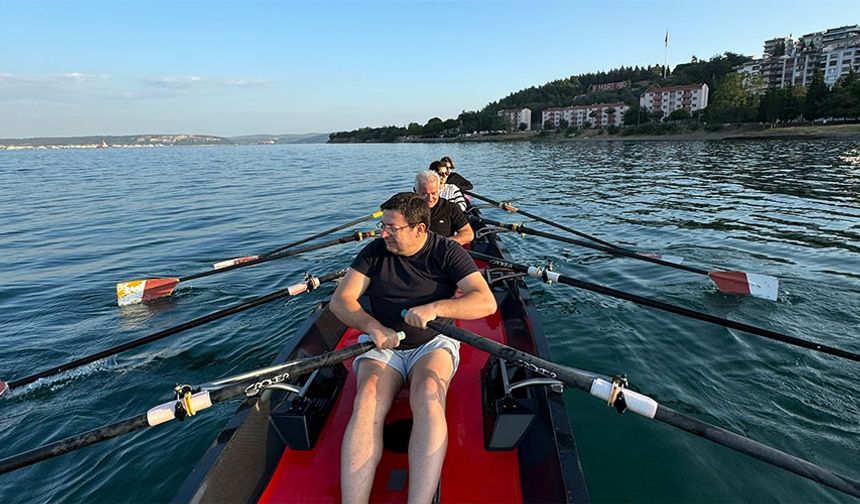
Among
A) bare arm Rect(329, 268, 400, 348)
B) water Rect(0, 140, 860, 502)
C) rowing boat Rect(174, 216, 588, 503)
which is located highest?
bare arm Rect(329, 268, 400, 348)

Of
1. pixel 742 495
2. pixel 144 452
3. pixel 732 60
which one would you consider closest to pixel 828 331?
pixel 742 495

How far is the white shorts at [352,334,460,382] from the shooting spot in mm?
3484

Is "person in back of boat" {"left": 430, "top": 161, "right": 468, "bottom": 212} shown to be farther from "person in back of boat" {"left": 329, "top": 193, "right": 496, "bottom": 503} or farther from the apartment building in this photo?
the apartment building

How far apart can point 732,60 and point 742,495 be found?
166m

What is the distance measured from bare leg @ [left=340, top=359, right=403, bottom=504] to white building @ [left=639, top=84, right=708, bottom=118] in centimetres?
11221

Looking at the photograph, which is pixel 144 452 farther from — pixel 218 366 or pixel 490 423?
pixel 490 423

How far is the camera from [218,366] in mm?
5668

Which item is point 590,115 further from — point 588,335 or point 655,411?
point 655,411

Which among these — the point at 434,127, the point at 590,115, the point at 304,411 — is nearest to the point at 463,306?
the point at 304,411

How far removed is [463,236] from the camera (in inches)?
254

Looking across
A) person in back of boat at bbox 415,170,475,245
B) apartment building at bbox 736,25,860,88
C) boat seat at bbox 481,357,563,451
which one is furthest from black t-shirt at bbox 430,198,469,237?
apartment building at bbox 736,25,860,88

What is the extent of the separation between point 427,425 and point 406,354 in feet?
2.64

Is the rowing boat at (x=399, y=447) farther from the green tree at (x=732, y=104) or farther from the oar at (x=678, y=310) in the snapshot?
the green tree at (x=732, y=104)

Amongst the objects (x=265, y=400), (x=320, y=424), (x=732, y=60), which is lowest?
(x=320, y=424)
